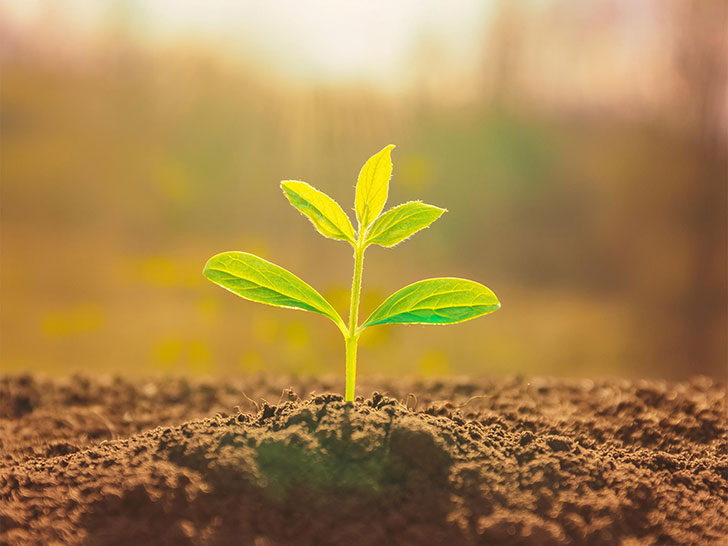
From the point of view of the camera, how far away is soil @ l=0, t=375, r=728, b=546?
0.81 meters

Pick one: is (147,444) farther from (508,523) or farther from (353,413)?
(508,523)

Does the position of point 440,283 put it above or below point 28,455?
above

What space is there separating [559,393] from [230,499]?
3.55 feet

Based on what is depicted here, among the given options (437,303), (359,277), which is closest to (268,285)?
(359,277)

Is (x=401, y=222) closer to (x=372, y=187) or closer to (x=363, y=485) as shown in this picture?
(x=372, y=187)

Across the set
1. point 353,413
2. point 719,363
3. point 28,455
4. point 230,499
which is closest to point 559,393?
point 353,413

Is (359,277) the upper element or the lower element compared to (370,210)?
lower

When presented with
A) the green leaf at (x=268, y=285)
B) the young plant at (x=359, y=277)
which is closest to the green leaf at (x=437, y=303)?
the young plant at (x=359, y=277)

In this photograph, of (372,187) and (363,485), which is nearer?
(363,485)

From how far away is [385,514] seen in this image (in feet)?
2.74

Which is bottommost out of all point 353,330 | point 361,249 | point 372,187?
point 353,330

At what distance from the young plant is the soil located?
161mm

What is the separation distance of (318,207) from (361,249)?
0.11 meters

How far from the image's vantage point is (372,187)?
3.58 ft
